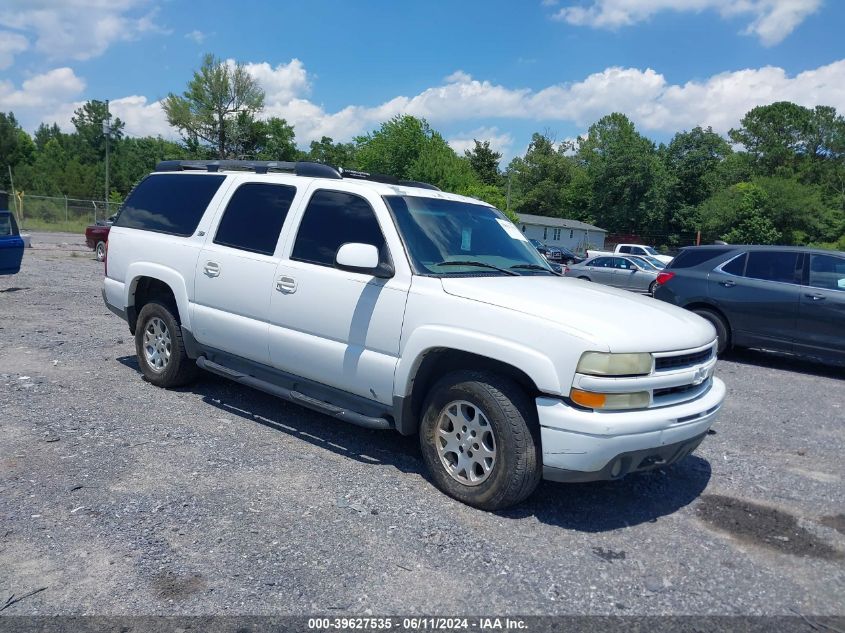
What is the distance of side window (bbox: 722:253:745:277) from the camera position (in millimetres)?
9711

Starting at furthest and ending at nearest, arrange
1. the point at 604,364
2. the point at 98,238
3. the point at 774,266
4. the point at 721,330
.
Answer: the point at 98,238, the point at 721,330, the point at 774,266, the point at 604,364

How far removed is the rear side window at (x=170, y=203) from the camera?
6.01 meters

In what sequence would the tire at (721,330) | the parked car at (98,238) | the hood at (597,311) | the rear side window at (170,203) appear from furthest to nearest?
the parked car at (98,238) → the tire at (721,330) → the rear side window at (170,203) → the hood at (597,311)

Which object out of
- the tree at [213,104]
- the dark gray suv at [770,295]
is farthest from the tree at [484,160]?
the dark gray suv at [770,295]

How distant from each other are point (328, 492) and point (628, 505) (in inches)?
77.4

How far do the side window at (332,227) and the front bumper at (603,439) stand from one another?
70.4 inches

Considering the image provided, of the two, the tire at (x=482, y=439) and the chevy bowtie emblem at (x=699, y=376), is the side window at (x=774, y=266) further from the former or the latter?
the tire at (x=482, y=439)

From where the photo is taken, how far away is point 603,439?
3.62m

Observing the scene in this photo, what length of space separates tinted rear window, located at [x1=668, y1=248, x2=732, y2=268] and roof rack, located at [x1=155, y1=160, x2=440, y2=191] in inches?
237

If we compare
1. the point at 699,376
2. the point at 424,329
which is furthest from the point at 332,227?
the point at 699,376

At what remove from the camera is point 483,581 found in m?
3.32

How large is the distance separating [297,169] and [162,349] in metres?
2.24

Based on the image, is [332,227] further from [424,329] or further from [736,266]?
[736,266]

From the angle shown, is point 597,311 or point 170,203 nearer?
point 597,311
